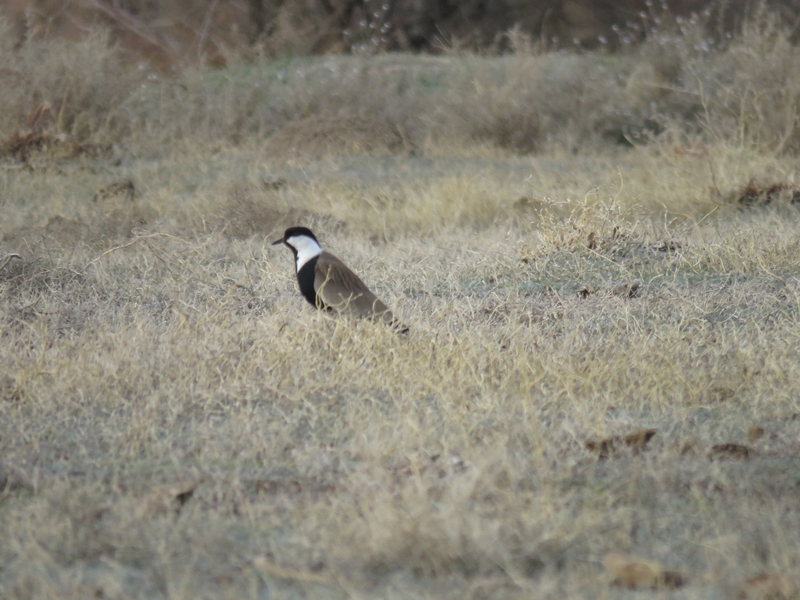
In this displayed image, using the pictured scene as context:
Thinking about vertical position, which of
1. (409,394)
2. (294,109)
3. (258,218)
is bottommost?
(294,109)

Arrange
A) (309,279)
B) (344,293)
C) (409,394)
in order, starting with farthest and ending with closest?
(309,279) → (344,293) → (409,394)

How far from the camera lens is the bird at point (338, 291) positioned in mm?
3725

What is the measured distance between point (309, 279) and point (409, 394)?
0.95 metres

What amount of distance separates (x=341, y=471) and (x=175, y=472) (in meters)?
0.42

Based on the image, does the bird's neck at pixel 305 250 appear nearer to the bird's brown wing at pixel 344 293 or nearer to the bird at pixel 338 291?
the bird at pixel 338 291

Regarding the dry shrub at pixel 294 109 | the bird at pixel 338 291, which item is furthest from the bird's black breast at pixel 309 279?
the dry shrub at pixel 294 109

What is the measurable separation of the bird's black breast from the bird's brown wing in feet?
0.07

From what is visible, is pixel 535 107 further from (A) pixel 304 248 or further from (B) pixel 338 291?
(B) pixel 338 291

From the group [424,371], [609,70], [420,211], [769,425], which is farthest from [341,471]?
[609,70]

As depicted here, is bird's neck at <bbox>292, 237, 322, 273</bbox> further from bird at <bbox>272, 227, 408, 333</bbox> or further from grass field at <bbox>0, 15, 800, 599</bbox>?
grass field at <bbox>0, 15, 800, 599</bbox>

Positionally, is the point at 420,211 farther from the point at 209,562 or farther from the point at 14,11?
the point at 14,11

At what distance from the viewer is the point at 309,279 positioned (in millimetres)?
3865

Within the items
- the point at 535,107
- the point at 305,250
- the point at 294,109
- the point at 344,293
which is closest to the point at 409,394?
the point at 344,293

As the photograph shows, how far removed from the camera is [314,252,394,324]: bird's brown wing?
147 inches
